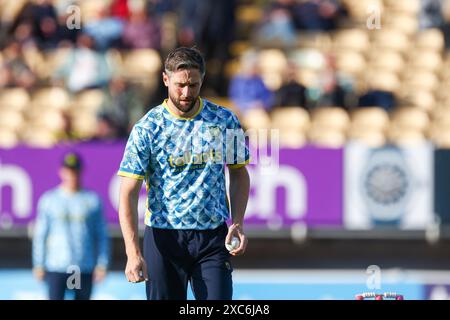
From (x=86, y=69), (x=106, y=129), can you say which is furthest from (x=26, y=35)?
(x=106, y=129)

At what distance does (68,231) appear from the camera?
1030 centimetres

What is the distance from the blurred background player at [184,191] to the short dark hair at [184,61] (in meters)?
0.09

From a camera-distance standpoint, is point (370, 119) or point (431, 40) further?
point (431, 40)

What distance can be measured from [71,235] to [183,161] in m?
3.91

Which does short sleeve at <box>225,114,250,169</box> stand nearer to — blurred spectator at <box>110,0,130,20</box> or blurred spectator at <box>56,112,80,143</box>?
blurred spectator at <box>56,112,80,143</box>

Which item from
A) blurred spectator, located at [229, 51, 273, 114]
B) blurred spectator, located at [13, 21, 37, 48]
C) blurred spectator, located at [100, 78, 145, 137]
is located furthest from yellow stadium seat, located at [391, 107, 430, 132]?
A: blurred spectator, located at [13, 21, 37, 48]

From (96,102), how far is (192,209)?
353 inches

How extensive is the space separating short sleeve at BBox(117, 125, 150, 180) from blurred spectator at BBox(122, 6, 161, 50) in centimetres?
980

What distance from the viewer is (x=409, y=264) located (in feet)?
46.0

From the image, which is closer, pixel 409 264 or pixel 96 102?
pixel 409 264

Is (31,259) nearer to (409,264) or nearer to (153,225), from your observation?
(409,264)

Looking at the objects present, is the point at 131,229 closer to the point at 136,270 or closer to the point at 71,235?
the point at 136,270

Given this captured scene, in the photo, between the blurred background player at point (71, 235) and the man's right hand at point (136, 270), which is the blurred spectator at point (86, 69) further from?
the man's right hand at point (136, 270)
